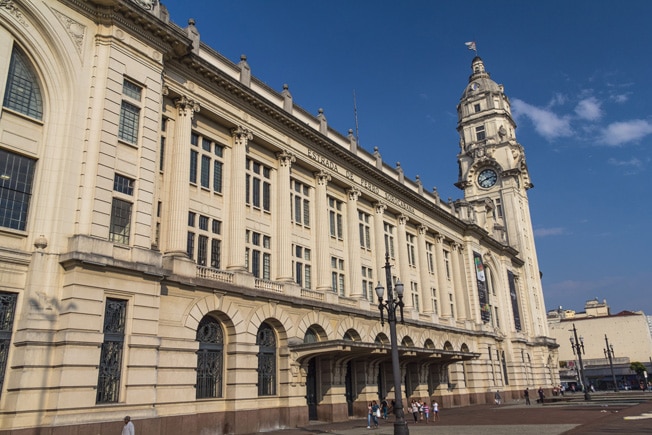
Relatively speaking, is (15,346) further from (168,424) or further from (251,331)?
(251,331)

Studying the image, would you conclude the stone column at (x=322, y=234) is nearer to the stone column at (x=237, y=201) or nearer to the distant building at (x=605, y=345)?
the stone column at (x=237, y=201)

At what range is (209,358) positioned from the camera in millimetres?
26516

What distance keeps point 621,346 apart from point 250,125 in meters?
125

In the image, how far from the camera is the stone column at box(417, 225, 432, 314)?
49.6m

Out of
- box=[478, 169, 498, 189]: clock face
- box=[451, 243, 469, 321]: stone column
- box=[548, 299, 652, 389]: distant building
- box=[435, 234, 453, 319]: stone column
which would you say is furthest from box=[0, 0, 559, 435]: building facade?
box=[548, 299, 652, 389]: distant building

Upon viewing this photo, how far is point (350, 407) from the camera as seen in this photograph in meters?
36.9

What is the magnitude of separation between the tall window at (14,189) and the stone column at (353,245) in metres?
23.8

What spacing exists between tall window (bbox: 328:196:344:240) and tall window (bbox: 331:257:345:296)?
1.91m

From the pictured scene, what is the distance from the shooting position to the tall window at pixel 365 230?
43062 millimetres

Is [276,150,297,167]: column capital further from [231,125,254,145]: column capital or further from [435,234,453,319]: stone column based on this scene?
[435,234,453,319]: stone column

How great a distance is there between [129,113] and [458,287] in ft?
139

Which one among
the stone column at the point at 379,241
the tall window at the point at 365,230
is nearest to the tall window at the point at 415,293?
the stone column at the point at 379,241

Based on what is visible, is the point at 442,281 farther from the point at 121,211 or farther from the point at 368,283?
the point at 121,211

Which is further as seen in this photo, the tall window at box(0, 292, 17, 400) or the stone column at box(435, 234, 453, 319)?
the stone column at box(435, 234, 453, 319)
